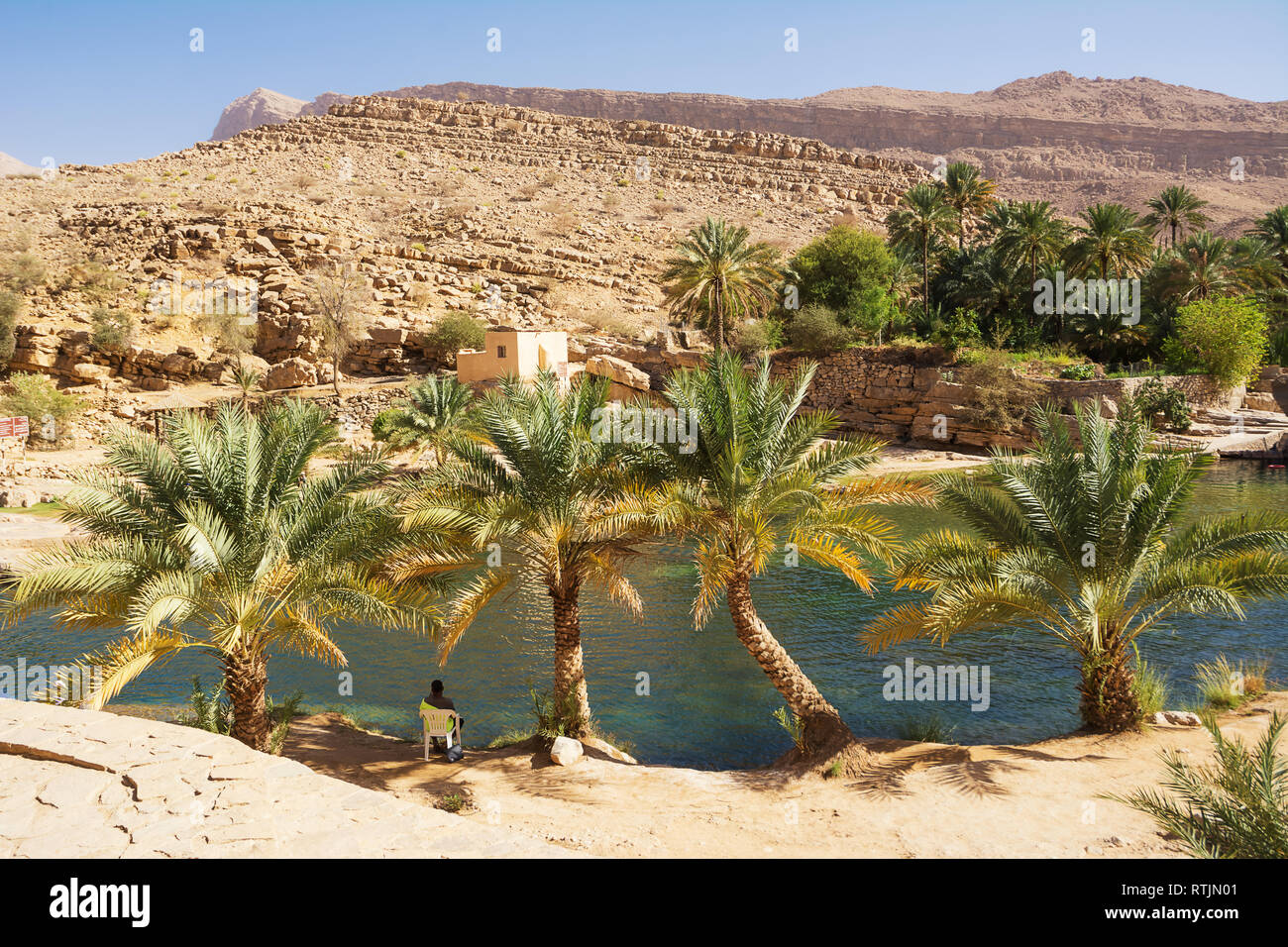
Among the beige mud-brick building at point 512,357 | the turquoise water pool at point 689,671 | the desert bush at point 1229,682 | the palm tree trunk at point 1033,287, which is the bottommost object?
the turquoise water pool at point 689,671

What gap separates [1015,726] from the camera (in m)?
12.5

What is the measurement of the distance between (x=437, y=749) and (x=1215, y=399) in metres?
41.7

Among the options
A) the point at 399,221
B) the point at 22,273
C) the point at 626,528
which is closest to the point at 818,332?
the point at 626,528

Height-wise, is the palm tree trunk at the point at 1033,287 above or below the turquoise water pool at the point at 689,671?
above

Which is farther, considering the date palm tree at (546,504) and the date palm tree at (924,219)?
the date palm tree at (924,219)

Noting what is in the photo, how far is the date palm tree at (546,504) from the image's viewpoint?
404 inches

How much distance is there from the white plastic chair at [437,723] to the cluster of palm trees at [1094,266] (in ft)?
122

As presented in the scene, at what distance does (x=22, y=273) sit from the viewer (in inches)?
1922

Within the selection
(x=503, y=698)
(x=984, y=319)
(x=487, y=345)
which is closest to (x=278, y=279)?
(x=487, y=345)

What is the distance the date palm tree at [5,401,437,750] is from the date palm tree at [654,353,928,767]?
351 centimetres

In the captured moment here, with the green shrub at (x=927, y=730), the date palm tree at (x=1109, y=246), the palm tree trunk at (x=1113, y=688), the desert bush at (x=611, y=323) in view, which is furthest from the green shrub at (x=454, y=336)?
the palm tree trunk at (x=1113, y=688)

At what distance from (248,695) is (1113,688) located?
11.0m

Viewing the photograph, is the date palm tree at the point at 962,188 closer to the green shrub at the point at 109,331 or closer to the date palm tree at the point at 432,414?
the date palm tree at the point at 432,414

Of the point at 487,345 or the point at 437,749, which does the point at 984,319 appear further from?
the point at 437,749
